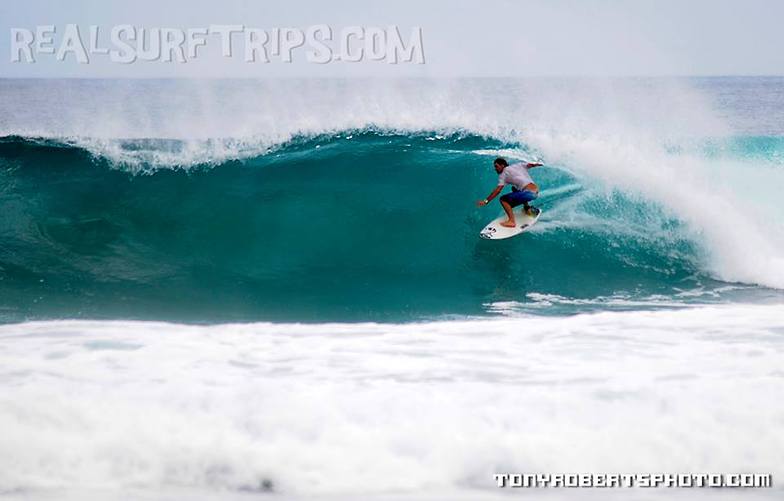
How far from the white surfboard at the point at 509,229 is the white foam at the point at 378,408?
2403 mm

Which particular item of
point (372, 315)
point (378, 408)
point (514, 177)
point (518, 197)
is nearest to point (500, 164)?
point (514, 177)

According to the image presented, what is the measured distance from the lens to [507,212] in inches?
290

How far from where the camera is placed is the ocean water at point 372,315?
3.47 m

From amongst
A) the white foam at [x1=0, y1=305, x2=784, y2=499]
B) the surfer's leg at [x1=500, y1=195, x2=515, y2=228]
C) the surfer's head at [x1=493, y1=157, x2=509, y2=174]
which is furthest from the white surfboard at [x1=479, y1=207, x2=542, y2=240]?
the white foam at [x1=0, y1=305, x2=784, y2=499]

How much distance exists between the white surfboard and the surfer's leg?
0.05 meters

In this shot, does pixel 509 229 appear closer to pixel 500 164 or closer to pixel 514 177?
pixel 514 177

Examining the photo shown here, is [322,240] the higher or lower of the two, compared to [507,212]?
lower

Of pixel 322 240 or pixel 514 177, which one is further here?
pixel 322 240

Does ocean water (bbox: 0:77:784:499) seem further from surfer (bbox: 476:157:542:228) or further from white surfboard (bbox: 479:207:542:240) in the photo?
surfer (bbox: 476:157:542:228)

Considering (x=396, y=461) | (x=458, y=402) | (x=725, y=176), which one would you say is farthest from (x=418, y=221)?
(x=725, y=176)

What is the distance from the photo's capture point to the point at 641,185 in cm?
846

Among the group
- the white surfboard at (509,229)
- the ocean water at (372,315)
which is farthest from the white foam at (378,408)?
the white surfboard at (509,229)

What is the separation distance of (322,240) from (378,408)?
4217 millimetres

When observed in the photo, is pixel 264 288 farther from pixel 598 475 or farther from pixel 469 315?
pixel 598 475
